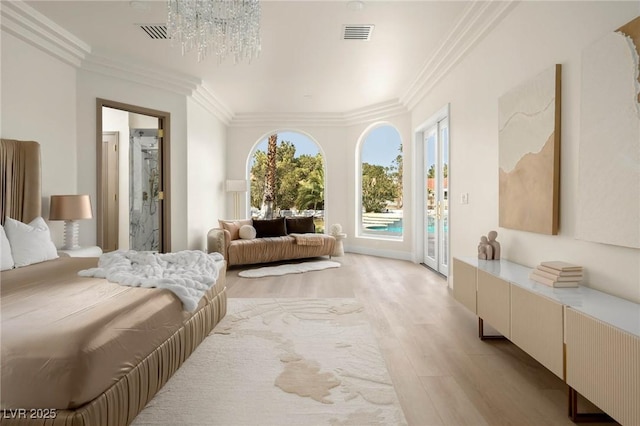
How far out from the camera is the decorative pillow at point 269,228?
21.4 ft

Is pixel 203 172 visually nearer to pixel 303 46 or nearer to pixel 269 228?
pixel 269 228

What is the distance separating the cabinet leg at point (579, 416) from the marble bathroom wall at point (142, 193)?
6.49 meters

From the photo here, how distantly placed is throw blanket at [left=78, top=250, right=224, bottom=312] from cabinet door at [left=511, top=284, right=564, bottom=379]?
197 centimetres

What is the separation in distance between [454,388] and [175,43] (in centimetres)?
436

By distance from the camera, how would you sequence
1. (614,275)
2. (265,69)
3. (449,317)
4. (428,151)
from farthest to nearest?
A: (428,151) < (265,69) < (449,317) < (614,275)

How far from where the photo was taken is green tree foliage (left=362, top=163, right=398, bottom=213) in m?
7.46

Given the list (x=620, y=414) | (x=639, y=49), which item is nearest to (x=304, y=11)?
(x=639, y=49)

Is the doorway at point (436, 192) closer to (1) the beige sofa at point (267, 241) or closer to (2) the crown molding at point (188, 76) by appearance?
(2) the crown molding at point (188, 76)

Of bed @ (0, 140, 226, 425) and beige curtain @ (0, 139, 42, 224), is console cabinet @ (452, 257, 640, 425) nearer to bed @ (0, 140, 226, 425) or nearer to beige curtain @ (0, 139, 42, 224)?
bed @ (0, 140, 226, 425)

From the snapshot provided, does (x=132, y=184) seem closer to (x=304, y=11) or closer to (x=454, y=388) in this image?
(x=304, y=11)

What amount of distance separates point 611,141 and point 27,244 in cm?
426

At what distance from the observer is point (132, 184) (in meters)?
6.73

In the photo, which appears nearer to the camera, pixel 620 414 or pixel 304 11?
pixel 620 414

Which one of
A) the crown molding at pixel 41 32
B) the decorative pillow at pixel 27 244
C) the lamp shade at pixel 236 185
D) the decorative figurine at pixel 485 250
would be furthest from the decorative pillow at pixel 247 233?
the decorative figurine at pixel 485 250
